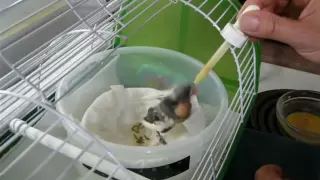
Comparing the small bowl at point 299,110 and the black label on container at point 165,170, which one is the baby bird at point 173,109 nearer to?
the black label on container at point 165,170

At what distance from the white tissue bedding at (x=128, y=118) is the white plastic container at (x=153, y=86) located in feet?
0.08

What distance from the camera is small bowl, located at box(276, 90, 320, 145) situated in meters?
0.78

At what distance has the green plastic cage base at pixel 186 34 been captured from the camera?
733 millimetres

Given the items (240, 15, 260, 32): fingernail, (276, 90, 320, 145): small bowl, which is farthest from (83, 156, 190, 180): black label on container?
(276, 90, 320, 145): small bowl

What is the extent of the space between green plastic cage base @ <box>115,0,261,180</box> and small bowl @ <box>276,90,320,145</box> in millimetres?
137

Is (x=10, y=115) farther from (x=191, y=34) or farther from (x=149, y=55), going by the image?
(x=191, y=34)

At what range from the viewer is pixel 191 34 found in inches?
30.7

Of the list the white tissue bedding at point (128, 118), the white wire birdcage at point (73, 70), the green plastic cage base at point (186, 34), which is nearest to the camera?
the white wire birdcage at point (73, 70)

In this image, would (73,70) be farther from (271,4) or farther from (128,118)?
(271,4)

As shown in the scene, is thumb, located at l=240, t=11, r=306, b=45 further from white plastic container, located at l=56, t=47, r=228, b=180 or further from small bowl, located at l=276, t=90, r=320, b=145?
Result: small bowl, located at l=276, t=90, r=320, b=145

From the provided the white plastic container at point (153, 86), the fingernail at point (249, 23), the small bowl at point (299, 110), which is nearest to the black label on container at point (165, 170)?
the white plastic container at point (153, 86)

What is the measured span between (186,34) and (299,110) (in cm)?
28

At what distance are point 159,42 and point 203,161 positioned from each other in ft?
1.02

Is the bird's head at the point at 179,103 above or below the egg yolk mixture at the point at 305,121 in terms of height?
above
